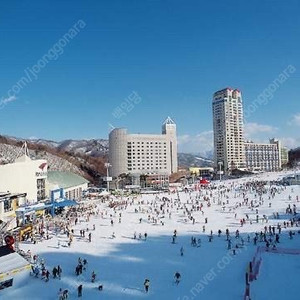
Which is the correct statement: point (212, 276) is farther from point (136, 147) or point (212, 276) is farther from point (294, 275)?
point (136, 147)

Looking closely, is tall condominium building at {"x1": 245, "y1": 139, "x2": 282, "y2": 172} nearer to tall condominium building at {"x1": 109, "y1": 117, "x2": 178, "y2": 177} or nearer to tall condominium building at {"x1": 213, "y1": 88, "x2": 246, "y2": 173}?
tall condominium building at {"x1": 213, "y1": 88, "x2": 246, "y2": 173}

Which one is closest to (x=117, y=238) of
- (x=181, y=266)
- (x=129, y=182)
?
(x=181, y=266)

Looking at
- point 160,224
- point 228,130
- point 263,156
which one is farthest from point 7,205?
point 263,156

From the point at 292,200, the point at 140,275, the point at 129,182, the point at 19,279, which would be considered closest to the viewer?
the point at 19,279

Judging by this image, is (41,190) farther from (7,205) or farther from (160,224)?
(160,224)

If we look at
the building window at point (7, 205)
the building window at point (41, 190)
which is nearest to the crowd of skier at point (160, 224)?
the building window at point (7, 205)

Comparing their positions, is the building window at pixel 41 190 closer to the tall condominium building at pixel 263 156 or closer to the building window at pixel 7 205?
the building window at pixel 7 205
